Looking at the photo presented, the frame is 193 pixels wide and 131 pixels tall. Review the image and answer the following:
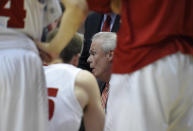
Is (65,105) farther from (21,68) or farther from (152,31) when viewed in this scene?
(152,31)

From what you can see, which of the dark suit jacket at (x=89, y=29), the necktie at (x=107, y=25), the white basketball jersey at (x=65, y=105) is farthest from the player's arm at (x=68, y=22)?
the dark suit jacket at (x=89, y=29)

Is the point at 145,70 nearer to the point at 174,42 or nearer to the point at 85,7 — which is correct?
the point at 174,42

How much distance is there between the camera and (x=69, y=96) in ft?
8.32

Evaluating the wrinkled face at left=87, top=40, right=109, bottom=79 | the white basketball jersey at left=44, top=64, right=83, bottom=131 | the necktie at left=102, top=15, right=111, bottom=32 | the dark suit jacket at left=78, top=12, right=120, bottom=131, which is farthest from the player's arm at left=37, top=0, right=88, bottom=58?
the dark suit jacket at left=78, top=12, right=120, bottom=131

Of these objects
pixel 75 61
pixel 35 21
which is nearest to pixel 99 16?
pixel 75 61

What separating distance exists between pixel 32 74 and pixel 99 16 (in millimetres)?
1990

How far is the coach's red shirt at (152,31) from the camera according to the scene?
6.15 feet

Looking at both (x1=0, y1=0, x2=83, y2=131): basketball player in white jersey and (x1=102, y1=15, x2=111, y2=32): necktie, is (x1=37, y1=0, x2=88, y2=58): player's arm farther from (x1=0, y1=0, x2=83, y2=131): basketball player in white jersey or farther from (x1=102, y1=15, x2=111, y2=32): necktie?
(x1=102, y1=15, x2=111, y2=32): necktie

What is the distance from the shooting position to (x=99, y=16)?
393 centimetres

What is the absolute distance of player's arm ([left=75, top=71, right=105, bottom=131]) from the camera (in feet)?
8.39

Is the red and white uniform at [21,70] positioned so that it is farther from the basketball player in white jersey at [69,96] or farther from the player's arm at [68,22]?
the basketball player in white jersey at [69,96]

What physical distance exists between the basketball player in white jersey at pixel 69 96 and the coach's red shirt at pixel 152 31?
632 millimetres

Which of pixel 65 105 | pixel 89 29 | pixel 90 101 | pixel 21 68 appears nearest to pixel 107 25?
pixel 89 29

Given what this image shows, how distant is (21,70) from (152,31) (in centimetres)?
69
